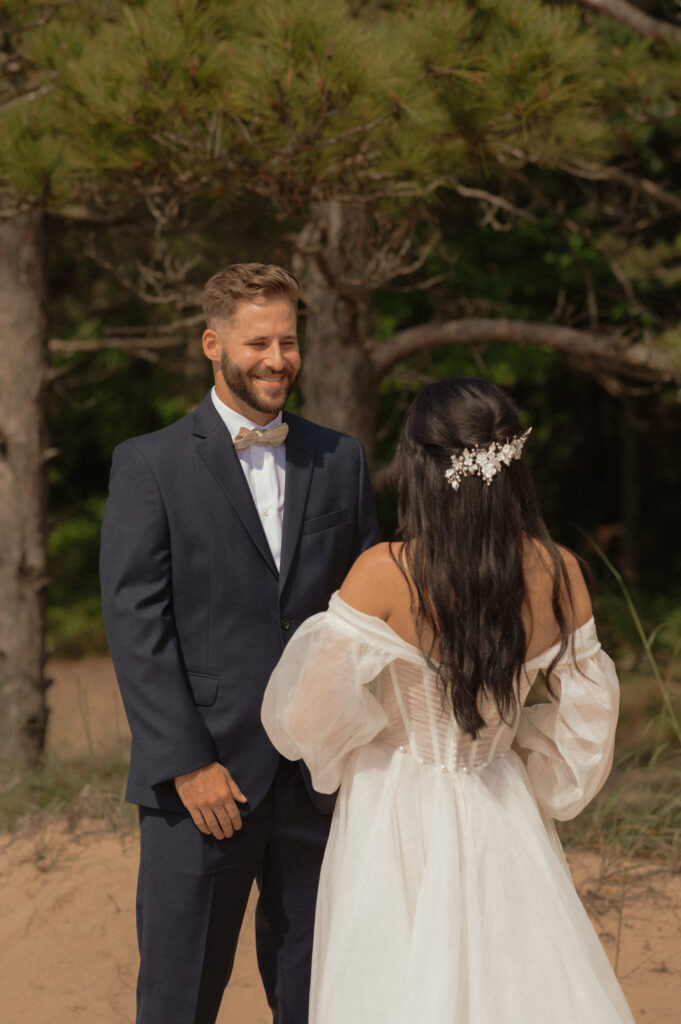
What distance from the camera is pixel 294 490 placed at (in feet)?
7.50

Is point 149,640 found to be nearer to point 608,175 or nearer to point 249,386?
point 249,386

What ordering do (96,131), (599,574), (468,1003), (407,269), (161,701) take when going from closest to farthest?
(468,1003), (161,701), (96,131), (407,269), (599,574)

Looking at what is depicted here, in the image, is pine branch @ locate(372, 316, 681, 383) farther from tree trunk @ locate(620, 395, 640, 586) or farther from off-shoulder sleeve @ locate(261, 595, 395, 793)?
tree trunk @ locate(620, 395, 640, 586)

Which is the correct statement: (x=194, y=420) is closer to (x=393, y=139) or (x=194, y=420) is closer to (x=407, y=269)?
(x=393, y=139)

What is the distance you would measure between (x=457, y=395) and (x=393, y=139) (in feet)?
7.04

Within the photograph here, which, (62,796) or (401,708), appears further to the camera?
(62,796)

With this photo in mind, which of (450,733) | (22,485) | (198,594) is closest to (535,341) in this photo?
(22,485)

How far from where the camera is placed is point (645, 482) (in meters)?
11.6

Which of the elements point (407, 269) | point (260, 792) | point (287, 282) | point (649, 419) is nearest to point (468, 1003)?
point (260, 792)

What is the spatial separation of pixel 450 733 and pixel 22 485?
3.52 m

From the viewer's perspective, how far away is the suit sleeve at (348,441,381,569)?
244 centimetres

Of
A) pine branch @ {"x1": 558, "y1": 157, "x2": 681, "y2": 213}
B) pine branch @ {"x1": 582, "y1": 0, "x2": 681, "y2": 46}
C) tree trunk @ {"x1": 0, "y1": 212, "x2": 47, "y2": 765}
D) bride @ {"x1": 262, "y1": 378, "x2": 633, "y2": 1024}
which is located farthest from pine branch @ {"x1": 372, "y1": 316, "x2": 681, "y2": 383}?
bride @ {"x1": 262, "y1": 378, "x2": 633, "y2": 1024}

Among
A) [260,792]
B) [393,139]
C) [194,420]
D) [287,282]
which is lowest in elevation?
[260,792]

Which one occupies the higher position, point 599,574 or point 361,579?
point 361,579
